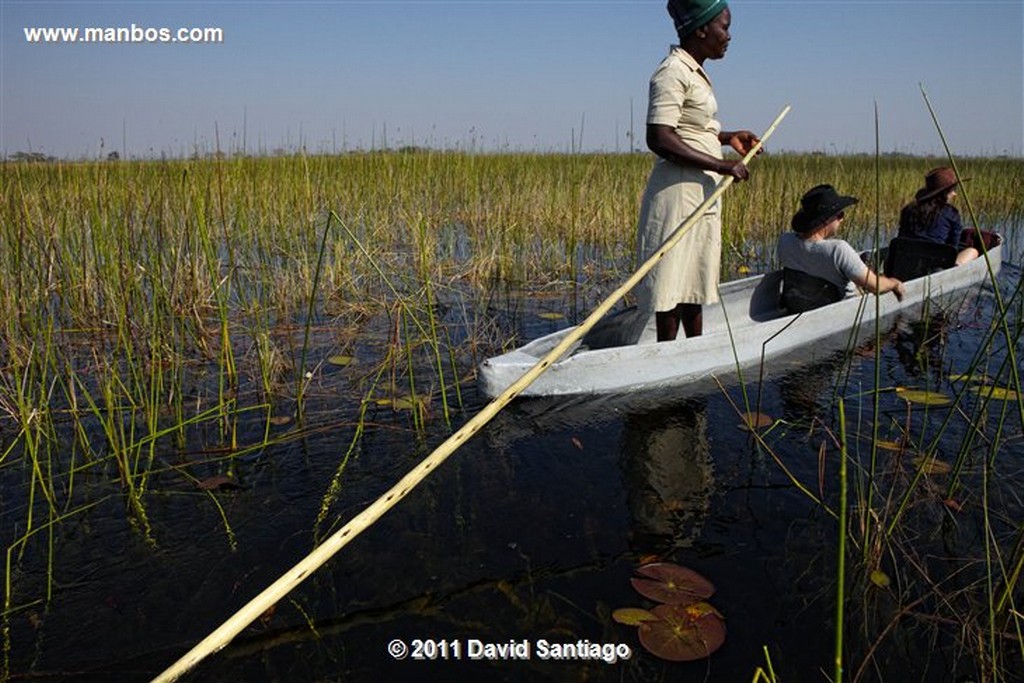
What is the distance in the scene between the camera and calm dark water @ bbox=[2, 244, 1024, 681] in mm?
1691

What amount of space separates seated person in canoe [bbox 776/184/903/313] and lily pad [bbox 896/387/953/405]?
66 centimetres

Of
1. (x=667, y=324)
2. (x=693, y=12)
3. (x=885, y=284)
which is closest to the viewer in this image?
(x=693, y=12)

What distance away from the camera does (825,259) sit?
419 centimetres

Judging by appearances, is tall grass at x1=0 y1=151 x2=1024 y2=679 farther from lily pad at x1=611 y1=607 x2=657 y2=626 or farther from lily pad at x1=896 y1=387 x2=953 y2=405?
lily pad at x1=896 y1=387 x2=953 y2=405

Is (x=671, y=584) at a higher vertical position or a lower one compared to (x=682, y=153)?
lower

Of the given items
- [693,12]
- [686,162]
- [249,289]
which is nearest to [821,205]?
[686,162]

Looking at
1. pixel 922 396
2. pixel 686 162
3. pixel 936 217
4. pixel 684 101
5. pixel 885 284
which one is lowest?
pixel 922 396

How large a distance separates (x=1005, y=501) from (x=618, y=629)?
1.59 meters

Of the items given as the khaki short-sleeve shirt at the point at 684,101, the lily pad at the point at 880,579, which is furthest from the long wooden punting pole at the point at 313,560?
the khaki short-sleeve shirt at the point at 684,101

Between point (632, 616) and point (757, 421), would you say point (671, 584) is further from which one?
point (757, 421)

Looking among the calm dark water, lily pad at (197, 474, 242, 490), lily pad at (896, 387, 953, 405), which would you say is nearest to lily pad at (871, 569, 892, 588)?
the calm dark water

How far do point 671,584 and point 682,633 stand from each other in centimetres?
20

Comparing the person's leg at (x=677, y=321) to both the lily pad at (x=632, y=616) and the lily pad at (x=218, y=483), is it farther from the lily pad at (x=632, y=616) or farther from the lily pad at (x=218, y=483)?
the lily pad at (x=218, y=483)

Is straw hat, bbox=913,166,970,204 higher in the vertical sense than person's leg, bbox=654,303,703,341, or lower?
higher
